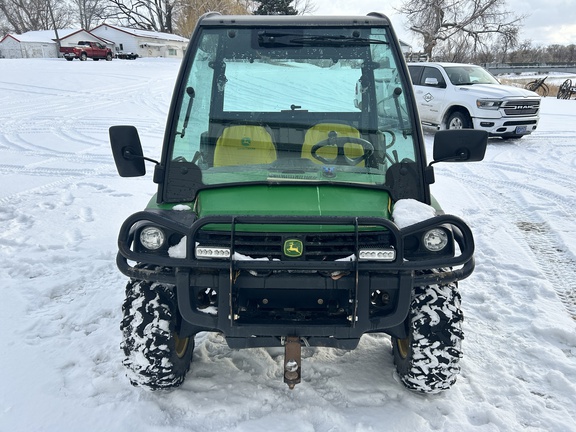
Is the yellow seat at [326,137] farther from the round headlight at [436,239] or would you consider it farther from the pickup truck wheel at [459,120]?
the pickup truck wheel at [459,120]

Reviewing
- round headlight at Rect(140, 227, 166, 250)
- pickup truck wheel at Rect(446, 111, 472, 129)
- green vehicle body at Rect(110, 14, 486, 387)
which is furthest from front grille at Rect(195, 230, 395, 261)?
pickup truck wheel at Rect(446, 111, 472, 129)

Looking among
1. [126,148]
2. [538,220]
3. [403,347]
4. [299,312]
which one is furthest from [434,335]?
[538,220]

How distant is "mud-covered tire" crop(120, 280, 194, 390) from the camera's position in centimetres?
270

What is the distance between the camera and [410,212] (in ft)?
8.54

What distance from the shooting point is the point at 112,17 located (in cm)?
7000

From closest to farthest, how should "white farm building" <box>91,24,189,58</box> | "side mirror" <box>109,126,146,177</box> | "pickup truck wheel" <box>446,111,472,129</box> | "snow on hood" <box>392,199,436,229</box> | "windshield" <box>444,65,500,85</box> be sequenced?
"snow on hood" <box>392,199,436,229</box>
"side mirror" <box>109,126,146,177</box>
"pickup truck wheel" <box>446,111,472,129</box>
"windshield" <box>444,65,500,85</box>
"white farm building" <box>91,24,189,58</box>

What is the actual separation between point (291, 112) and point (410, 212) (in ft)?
3.40

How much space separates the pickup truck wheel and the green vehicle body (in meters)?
9.17

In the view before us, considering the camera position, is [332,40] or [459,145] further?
[332,40]

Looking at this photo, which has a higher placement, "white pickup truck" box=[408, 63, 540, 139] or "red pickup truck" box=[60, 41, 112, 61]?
"red pickup truck" box=[60, 41, 112, 61]

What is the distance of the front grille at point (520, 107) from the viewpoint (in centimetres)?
1101

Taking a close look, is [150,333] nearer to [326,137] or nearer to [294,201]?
[294,201]

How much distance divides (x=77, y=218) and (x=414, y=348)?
472 cm

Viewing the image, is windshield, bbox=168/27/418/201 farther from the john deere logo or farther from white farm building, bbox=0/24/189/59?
white farm building, bbox=0/24/189/59
